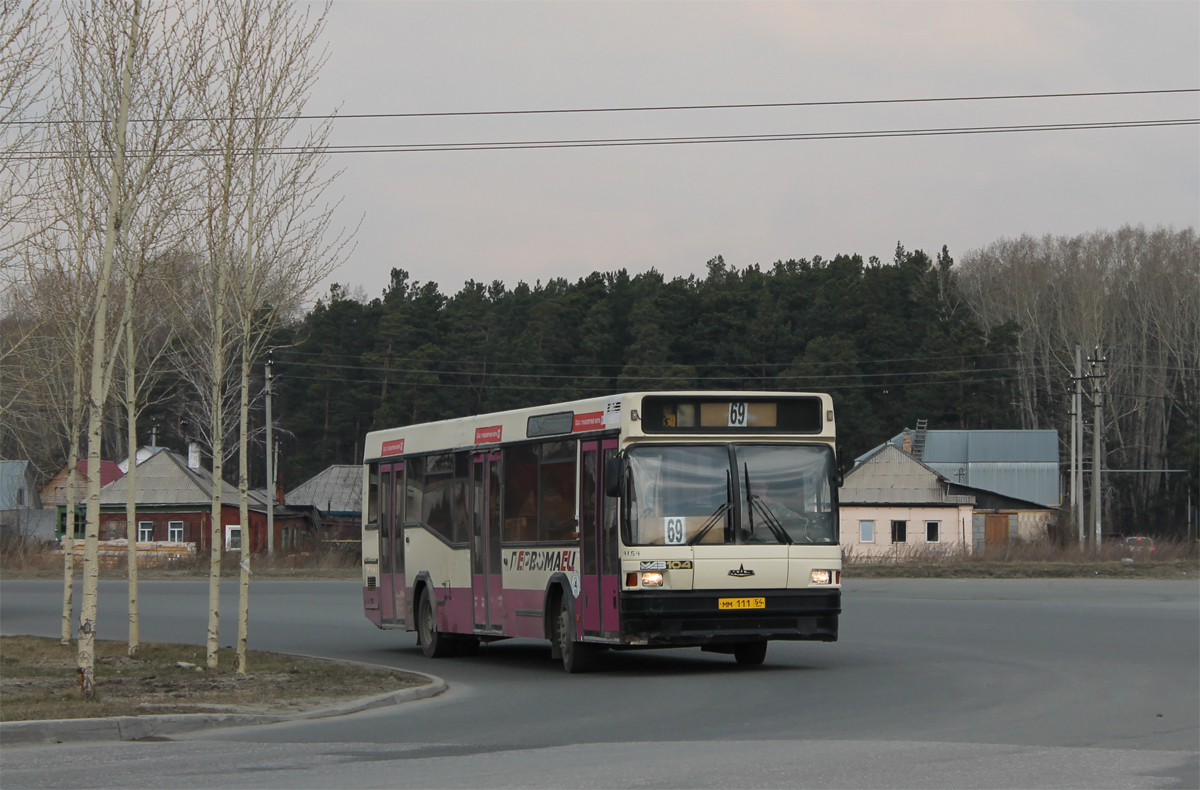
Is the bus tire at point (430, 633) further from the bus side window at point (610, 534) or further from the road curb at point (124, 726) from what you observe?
the road curb at point (124, 726)

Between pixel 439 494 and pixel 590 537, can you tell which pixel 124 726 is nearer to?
pixel 590 537

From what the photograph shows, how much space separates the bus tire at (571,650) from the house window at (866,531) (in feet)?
220

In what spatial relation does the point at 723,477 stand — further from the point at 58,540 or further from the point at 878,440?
the point at 878,440

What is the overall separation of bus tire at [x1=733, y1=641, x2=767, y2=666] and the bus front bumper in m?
1.30

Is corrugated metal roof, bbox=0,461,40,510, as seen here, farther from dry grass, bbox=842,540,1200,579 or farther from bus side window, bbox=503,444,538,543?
bus side window, bbox=503,444,538,543

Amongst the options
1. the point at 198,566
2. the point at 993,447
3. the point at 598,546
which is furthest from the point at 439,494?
the point at 993,447

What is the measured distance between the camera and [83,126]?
15.7m

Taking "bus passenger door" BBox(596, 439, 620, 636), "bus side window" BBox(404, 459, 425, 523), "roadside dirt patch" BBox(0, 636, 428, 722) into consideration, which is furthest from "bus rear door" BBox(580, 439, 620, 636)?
"bus side window" BBox(404, 459, 425, 523)

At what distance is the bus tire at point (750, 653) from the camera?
1733 cm

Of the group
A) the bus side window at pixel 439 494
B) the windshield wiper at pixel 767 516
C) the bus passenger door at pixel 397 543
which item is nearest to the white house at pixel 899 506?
the bus passenger door at pixel 397 543

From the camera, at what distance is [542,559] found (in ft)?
56.2

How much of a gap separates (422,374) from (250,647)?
269ft

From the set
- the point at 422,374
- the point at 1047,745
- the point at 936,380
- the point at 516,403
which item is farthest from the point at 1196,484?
the point at 1047,745

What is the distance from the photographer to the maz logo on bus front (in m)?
16.6
